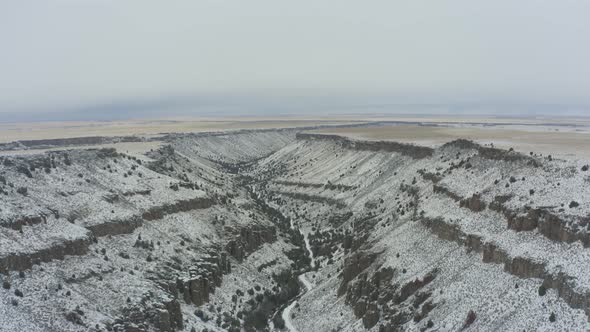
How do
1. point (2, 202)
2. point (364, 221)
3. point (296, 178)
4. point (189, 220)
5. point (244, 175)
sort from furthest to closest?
point (244, 175)
point (296, 178)
point (364, 221)
point (189, 220)
point (2, 202)

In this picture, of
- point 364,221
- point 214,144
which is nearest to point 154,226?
point 364,221

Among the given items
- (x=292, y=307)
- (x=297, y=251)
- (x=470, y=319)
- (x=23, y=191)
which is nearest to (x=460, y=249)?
(x=470, y=319)

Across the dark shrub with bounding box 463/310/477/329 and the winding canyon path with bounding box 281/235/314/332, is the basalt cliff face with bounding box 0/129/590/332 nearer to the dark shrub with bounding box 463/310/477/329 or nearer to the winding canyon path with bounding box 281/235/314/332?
the dark shrub with bounding box 463/310/477/329

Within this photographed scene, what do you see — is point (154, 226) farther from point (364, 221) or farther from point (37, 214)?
point (364, 221)

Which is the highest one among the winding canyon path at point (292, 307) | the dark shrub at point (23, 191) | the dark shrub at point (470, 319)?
the dark shrub at point (23, 191)

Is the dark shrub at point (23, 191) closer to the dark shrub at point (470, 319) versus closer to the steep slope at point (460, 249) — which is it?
the steep slope at point (460, 249)

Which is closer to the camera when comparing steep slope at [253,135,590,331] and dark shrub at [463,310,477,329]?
steep slope at [253,135,590,331]

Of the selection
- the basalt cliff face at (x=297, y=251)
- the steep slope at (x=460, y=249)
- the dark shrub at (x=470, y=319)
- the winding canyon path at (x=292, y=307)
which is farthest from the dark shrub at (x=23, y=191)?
the dark shrub at (x=470, y=319)

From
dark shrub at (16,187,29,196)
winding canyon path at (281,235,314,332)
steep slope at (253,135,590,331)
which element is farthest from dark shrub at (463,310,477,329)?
dark shrub at (16,187,29,196)

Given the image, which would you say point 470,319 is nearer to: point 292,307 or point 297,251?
point 292,307
